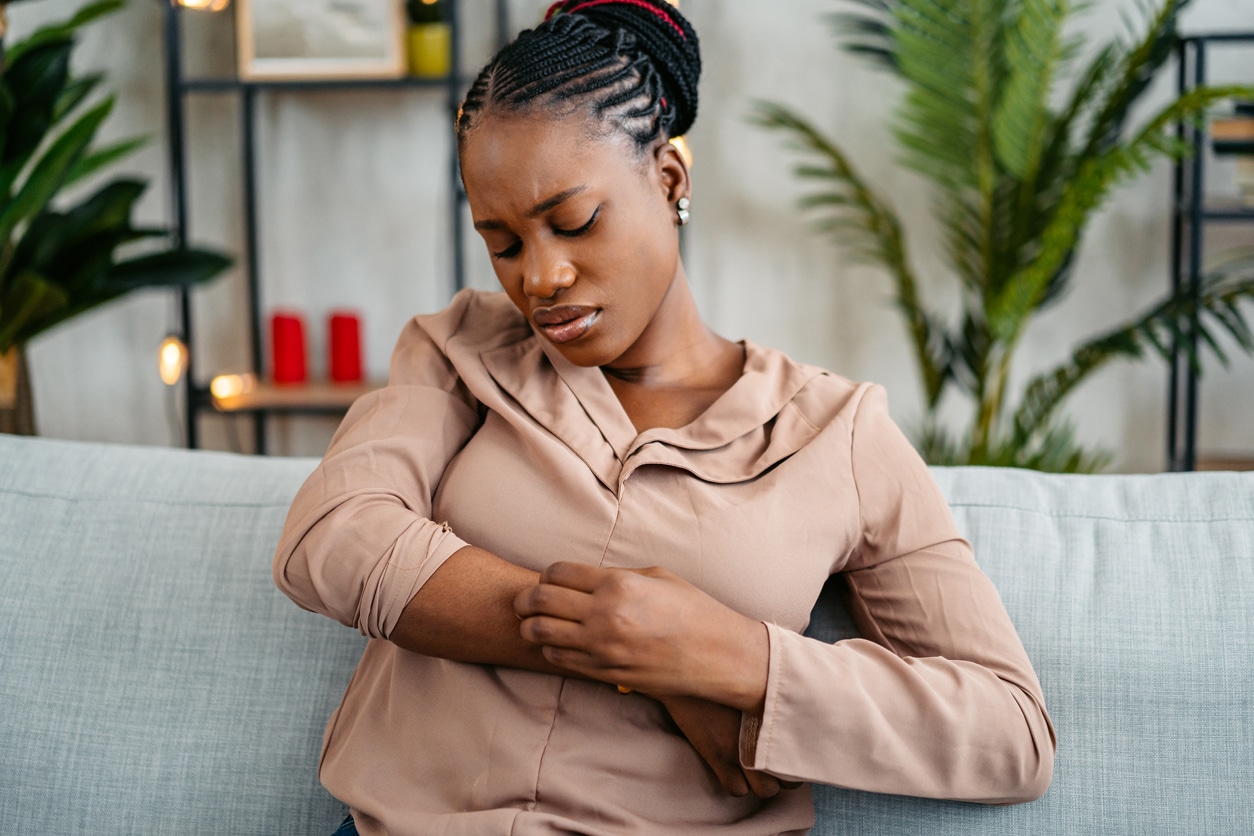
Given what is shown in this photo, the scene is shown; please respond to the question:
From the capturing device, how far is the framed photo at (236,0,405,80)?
2668mm

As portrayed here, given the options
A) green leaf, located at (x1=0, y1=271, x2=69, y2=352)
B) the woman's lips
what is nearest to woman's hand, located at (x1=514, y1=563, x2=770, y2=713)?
the woman's lips

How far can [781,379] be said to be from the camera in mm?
1039

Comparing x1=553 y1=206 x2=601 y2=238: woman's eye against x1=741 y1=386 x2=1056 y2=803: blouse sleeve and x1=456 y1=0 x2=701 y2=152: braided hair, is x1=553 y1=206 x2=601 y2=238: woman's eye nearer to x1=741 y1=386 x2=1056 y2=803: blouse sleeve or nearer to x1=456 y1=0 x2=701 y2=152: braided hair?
x1=456 y1=0 x2=701 y2=152: braided hair

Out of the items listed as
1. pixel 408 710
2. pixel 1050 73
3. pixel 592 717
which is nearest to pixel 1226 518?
pixel 592 717

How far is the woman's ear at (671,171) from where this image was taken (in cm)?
100

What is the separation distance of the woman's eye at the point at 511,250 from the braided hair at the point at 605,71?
0.11 meters

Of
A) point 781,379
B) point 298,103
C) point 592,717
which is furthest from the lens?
point 298,103

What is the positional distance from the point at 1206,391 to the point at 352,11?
2461 mm

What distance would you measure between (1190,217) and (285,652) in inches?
88.2

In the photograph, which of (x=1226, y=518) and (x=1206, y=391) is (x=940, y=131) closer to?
(x=1206, y=391)

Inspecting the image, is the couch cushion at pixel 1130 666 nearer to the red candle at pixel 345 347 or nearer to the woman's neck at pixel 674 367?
the woman's neck at pixel 674 367

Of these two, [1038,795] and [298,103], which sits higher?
[298,103]

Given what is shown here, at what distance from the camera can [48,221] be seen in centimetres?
195

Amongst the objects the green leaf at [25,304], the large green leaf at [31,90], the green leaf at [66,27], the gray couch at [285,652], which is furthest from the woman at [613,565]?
the green leaf at [66,27]
